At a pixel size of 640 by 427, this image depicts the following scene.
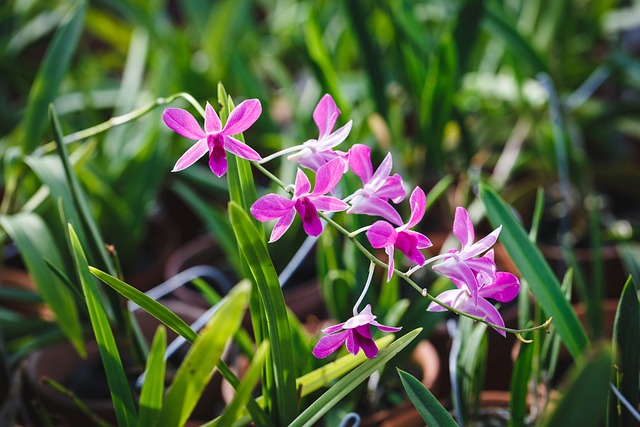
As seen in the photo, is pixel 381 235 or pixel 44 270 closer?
pixel 381 235

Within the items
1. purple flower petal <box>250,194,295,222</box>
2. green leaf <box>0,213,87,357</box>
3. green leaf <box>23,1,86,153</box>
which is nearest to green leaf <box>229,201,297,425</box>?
purple flower petal <box>250,194,295,222</box>

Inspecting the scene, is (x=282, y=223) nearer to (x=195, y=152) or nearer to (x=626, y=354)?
(x=195, y=152)

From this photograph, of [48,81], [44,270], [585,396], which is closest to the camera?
[585,396]

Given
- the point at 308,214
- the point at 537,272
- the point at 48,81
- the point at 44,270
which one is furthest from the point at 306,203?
the point at 48,81

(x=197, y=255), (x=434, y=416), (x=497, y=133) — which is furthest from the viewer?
(x=497, y=133)

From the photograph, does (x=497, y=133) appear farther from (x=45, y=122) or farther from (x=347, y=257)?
(x=45, y=122)

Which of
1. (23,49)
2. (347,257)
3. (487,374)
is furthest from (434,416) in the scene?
(23,49)

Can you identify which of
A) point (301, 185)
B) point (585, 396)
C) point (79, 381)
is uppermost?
point (301, 185)
